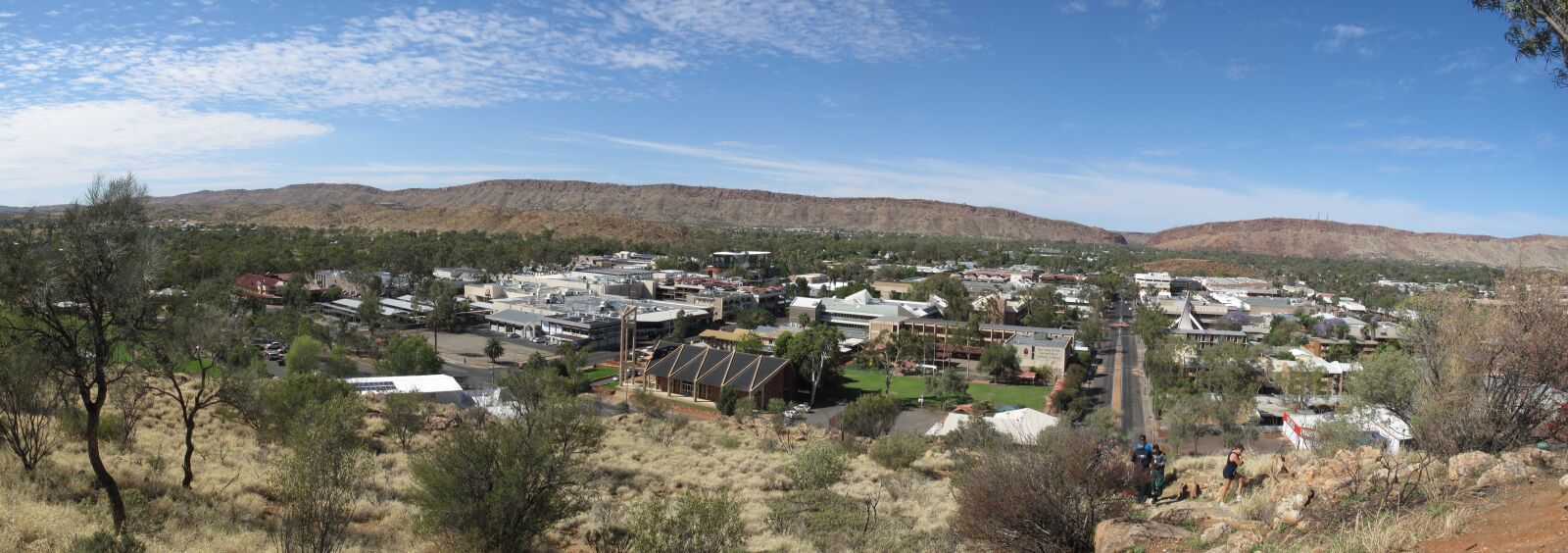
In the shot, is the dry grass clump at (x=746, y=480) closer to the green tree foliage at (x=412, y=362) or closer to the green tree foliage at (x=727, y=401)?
the green tree foliage at (x=727, y=401)

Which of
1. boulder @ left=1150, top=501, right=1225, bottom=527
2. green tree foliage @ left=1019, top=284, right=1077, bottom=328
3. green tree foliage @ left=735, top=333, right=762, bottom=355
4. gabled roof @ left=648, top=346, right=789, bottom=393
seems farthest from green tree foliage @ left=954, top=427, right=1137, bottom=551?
green tree foliage @ left=1019, top=284, right=1077, bottom=328

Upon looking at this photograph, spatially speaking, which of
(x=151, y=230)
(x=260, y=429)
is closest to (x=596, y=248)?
(x=260, y=429)

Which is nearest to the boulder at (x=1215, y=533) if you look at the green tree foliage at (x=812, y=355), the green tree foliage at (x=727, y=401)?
the green tree foliage at (x=727, y=401)

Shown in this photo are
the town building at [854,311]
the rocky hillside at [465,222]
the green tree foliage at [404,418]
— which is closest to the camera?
the green tree foliage at [404,418]

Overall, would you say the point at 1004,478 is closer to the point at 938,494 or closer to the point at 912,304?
the point at 938,494

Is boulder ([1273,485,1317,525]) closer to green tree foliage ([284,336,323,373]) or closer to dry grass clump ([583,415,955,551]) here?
dry grass clump ([583,415,955,551])
